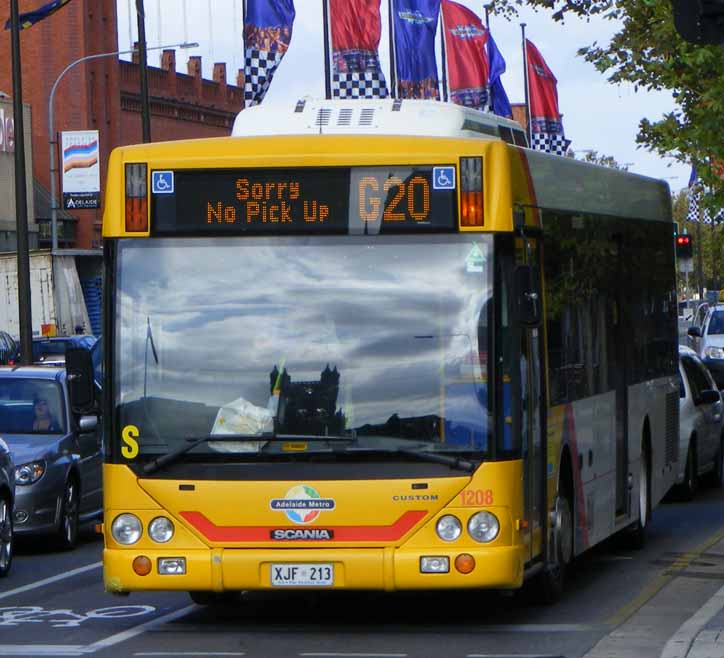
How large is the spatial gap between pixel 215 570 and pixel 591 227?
4.24m

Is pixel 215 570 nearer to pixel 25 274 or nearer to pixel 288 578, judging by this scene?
pixel 288 578

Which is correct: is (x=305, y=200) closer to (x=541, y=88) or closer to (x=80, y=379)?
(x=80, y=379)

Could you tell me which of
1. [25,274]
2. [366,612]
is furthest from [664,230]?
[25,274]

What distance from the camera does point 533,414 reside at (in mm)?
11195

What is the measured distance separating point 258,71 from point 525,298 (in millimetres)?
16089

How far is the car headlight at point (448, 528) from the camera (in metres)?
10.5

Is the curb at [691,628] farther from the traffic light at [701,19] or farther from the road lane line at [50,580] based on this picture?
the road lane line at [50,580]

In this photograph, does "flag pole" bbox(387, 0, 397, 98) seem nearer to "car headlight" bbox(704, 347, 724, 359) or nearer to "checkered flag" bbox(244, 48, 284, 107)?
"checkered flag" bbox(244, 48, 284, 107)

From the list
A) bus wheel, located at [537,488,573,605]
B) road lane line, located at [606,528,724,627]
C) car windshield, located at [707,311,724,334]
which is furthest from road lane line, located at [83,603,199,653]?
car windshield, located at [707,311,724,334]


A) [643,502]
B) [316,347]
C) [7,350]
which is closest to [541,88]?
[7,350]

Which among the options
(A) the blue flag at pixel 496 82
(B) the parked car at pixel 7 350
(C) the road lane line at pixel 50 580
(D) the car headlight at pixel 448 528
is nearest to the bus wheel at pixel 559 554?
(D) the car headlight at pixel 448 528

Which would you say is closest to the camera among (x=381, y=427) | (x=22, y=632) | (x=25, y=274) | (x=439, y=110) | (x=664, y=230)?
(x=381, y=427)

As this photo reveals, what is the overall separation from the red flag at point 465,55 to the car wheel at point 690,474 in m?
15.9

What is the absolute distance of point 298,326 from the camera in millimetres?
10602
